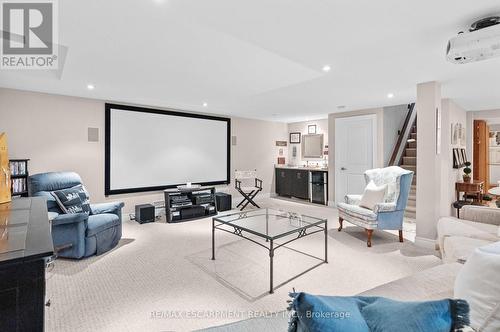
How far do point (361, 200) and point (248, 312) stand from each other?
262 cm

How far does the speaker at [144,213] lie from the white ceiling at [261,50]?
1.92m

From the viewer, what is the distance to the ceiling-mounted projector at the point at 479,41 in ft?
5.77

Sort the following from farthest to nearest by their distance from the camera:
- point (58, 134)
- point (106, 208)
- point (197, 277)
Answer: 1. point (58, 134)
2. point (106, 208)
3. point (197, 277)

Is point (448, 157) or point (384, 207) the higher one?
point (448, 157)

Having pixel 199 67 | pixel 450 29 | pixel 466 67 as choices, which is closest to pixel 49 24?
pixel 199 67

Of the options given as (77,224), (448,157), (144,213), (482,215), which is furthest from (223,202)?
(448,157)

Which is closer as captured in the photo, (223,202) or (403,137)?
(223,202)

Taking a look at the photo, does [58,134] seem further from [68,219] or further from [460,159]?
[460,159]

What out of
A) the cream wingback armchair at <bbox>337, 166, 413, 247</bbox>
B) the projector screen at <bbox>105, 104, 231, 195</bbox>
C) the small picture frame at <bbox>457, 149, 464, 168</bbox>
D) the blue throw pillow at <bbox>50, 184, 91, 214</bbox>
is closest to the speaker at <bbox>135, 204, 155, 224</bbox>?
the projector screen at <bbox>105, 104, 231, 195</bbox>

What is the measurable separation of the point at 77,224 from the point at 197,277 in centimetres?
157

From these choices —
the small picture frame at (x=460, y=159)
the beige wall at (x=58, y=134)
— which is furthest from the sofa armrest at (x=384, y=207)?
the beige wall at (x=58, y=134)

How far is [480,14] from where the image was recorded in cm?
179

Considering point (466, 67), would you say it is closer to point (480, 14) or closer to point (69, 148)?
point (480, 14)

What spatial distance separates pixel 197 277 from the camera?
2.58 meters
